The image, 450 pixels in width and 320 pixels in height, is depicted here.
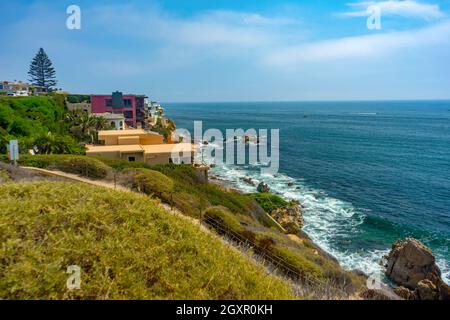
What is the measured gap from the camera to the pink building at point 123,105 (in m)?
58.2

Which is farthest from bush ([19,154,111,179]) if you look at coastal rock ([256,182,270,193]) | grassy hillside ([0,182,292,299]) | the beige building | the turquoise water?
coastal rock ([256,182,270,193])

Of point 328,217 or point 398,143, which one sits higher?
point 398,143

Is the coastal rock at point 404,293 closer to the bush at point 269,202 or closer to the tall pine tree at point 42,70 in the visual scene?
the bush at point 269,202

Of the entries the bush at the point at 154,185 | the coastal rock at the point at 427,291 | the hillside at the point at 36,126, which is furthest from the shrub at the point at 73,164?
the coastal rock at the point at 427,291

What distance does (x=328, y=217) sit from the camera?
30.9 metres

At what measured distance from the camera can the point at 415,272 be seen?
813 inches

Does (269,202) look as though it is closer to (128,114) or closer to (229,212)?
(229,212)

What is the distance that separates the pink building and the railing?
169 ft

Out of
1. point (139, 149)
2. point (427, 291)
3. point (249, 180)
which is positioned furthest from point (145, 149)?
point (427, 291)
